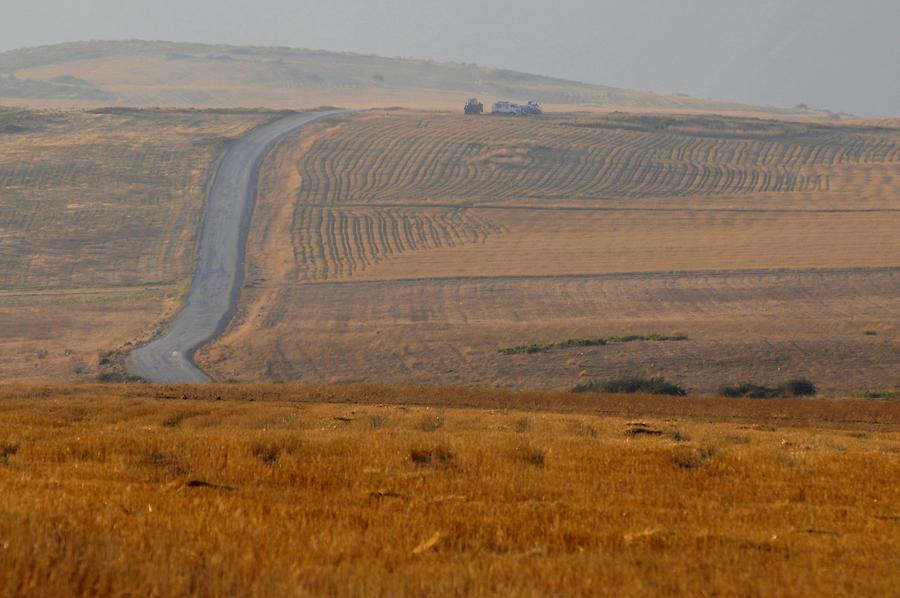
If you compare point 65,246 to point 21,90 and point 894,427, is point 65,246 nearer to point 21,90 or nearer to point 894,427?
point 894,427

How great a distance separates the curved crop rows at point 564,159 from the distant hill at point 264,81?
1860 inches

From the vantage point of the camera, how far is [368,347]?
37.8 m

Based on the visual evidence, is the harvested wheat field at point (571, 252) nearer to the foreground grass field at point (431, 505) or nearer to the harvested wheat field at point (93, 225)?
the harvested wheat field at point (93, 225)

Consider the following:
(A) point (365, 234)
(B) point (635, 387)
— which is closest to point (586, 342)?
(B) point (635, 387)

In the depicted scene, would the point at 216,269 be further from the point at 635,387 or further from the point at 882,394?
the point at 882,394

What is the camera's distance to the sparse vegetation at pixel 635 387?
3026 centimetres

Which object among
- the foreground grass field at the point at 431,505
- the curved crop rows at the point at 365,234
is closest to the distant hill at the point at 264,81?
the curved crop rows at the point at 365,234

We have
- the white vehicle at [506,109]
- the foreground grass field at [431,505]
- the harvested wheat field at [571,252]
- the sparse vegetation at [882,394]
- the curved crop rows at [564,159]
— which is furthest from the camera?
the white vehicle at [506,109]

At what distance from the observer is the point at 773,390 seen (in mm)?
30578

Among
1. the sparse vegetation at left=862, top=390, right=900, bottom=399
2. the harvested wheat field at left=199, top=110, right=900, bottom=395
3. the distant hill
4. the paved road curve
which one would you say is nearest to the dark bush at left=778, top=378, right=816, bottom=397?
the harvested wheat field at left=199, top=110, right=900, bottom=395

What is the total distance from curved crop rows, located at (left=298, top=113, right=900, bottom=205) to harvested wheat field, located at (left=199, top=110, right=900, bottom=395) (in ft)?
0.69

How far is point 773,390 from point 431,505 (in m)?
22.6

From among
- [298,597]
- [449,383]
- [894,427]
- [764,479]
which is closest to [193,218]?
[449,383]

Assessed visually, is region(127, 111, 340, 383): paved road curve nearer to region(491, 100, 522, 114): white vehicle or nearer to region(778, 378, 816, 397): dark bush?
region(491, 100, 522, 114): white vehicle
